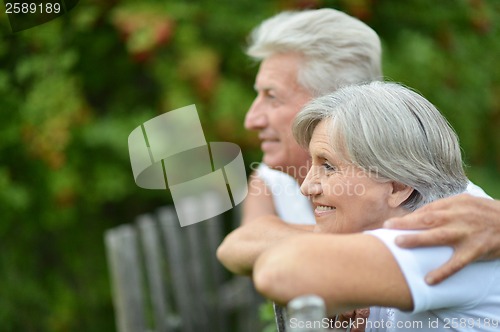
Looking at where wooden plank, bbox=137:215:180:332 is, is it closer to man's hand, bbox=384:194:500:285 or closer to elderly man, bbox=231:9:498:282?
elderly man, bbox=231:9:498:282

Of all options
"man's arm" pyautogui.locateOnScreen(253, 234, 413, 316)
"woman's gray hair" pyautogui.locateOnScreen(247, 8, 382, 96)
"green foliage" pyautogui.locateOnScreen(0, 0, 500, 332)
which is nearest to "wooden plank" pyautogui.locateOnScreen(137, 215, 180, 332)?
"green foliage" pyautogui.locateOnScreen(0, 0, 500, 332)

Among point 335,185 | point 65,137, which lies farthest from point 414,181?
point 65,137

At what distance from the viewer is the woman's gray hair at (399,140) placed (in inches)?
67.9

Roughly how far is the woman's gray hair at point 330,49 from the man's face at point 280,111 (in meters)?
0.05

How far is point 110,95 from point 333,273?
426cm

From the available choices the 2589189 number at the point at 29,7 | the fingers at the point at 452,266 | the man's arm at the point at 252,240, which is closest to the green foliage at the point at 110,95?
the 2589189 number at the point at 29,7

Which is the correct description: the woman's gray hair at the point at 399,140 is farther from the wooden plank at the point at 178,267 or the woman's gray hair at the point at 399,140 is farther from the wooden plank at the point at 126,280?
the wooden plank at the point at 178,267

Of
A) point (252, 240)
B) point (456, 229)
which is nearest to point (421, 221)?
point (456, 229)

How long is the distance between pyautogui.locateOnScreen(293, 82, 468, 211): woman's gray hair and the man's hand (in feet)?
0.48

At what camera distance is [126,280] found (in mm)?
4383

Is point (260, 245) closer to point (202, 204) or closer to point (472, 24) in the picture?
point (202, 204)

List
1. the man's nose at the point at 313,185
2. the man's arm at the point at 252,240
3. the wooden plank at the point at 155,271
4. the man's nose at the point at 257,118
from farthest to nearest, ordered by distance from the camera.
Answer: the wooden plank at the point at 155,271 < the man's nose at the point at 257,118 < the man's arm at the point at 252,240 < the man's nose at the point at 313,185

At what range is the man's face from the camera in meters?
2.77

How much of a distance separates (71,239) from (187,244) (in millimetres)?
966
